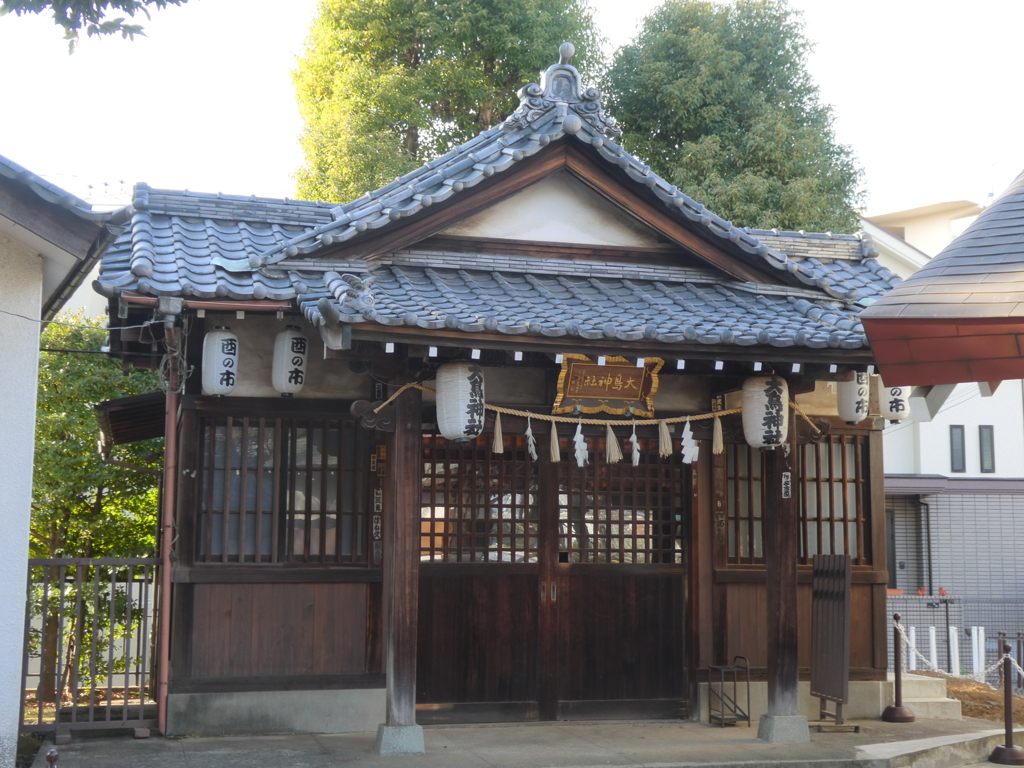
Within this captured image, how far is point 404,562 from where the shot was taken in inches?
381

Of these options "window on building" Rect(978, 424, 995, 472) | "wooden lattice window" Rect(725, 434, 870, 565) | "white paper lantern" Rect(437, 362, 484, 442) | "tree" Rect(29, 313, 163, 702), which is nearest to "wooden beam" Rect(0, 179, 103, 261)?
"white paper lantern" Rect(437, 362, 484, 442)

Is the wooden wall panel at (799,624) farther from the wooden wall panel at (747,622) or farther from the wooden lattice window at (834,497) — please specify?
the wooden lattice window at (834,497)

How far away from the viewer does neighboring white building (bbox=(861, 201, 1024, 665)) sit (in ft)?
88.3

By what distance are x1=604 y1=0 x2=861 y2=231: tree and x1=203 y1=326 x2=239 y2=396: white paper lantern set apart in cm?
1469

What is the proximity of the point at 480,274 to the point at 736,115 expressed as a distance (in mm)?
15681

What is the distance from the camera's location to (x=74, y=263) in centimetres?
884

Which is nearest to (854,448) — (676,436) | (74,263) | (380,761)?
(676,436)

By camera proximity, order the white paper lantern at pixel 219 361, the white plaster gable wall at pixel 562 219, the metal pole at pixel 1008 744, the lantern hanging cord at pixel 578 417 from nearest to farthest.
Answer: the lantern hanging cord at pixel 578 417 < the white paper lantern at pixel 219 361 < the metal pole at pixel 1008 744 < the white plaster gable wall at pixel 562 219

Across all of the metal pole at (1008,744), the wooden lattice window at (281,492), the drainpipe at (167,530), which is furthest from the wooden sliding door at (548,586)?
the metal pole at (1008,744)

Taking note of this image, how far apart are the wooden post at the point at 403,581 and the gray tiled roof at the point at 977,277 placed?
423 cm

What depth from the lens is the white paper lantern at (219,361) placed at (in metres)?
10.1

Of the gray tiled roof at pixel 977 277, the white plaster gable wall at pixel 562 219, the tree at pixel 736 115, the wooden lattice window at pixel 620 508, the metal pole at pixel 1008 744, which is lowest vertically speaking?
the metal pole at pixel 1008 744

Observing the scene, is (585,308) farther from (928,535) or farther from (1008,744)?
(928,535)

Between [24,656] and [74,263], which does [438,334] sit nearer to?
[74,263]
